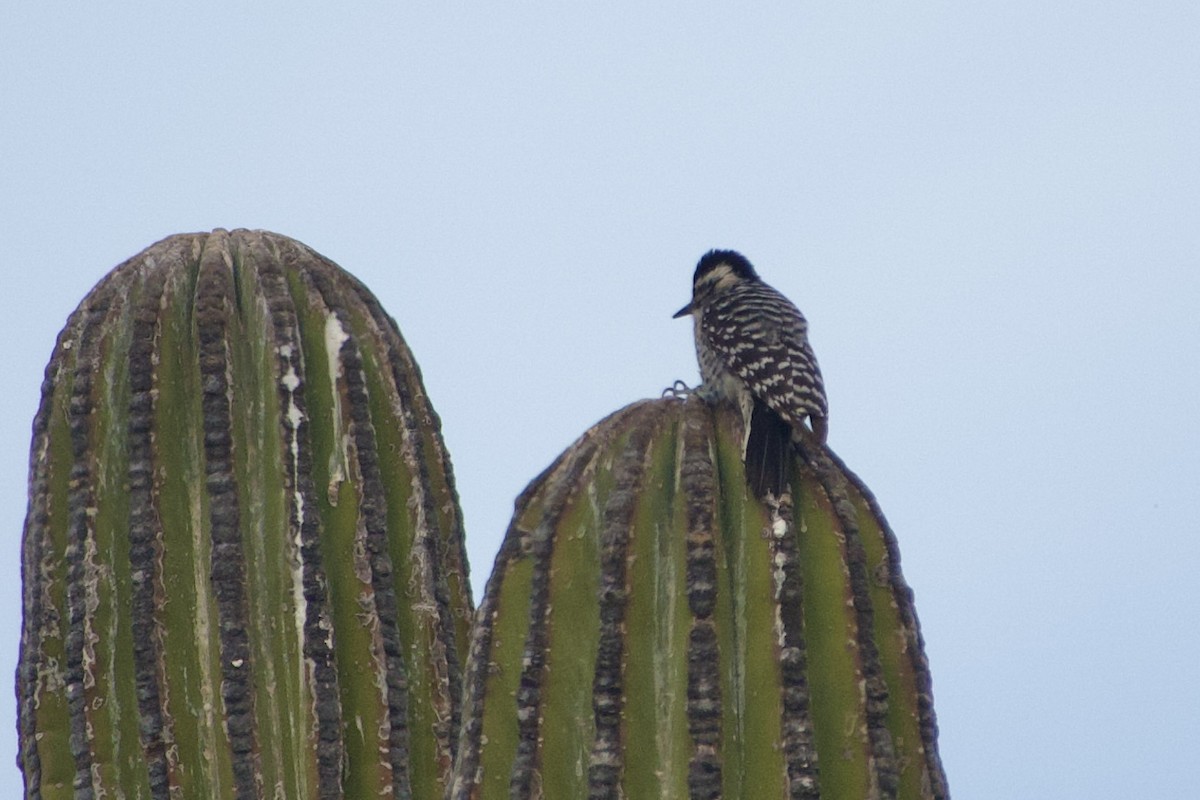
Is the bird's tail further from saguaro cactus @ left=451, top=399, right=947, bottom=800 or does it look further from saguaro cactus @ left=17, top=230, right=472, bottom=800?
saguaro cactus @ left=17, top=230, right=472, bottom=800

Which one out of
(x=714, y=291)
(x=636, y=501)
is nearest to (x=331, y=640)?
(x=636, y=501)

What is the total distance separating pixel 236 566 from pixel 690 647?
1619 millimetres

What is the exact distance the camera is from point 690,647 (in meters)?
4.65

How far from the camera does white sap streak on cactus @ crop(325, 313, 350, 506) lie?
570 cm

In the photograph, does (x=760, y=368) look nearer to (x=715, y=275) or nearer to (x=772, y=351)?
(x=772, y=351)

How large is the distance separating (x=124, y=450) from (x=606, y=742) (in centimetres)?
199

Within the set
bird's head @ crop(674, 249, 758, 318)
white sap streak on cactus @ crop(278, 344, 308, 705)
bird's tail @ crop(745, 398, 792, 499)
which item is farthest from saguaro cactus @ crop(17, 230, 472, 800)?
bird's head @ crop(674, 249, 758, 318)

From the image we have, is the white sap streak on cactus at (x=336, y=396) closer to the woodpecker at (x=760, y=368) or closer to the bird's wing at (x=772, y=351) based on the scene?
the woodpecker at (x=760, y=368)

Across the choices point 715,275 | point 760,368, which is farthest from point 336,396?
point 715,275

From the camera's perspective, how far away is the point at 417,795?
18.6ft

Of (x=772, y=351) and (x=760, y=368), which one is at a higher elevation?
(x=772, y=351)

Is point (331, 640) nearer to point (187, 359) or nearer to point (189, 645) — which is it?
point (189, 645)

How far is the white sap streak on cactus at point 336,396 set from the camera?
5695 mm

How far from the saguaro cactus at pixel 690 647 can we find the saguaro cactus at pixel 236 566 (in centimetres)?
90
